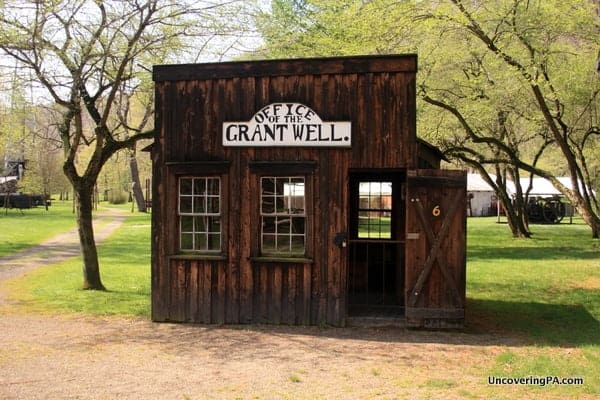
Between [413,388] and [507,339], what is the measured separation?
133 inches

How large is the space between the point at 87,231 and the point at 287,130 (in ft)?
20.6

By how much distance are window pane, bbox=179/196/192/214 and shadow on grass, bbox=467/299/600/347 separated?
505 centimetres

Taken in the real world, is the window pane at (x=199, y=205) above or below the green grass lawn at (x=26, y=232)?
above

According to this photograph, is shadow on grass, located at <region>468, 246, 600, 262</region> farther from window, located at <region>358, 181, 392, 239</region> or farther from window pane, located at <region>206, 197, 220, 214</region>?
window pane, located at <region>206, 197, 220, 214</region>

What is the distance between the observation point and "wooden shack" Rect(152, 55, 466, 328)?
962 cm

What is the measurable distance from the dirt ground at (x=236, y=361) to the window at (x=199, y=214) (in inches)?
54.4

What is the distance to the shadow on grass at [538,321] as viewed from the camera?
9367 millimetres

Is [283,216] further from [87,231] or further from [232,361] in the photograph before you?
[87,231]

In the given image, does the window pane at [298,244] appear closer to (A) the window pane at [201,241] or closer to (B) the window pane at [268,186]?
(B) the window pane at [268,186]

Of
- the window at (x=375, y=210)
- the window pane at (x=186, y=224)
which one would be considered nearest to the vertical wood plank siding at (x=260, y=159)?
the window pane at (x=186, y=224)

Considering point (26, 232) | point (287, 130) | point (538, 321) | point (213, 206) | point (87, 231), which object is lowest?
point (538, 321)

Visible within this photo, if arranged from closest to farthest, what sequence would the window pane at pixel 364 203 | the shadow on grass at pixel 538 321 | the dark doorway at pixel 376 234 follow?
the shadow on grass at pixel 538 321, the dark doorway at pixel 376 234, the window pane at pixel 364 203

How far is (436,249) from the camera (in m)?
9.55

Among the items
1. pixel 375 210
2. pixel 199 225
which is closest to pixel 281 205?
pixel 199 225
